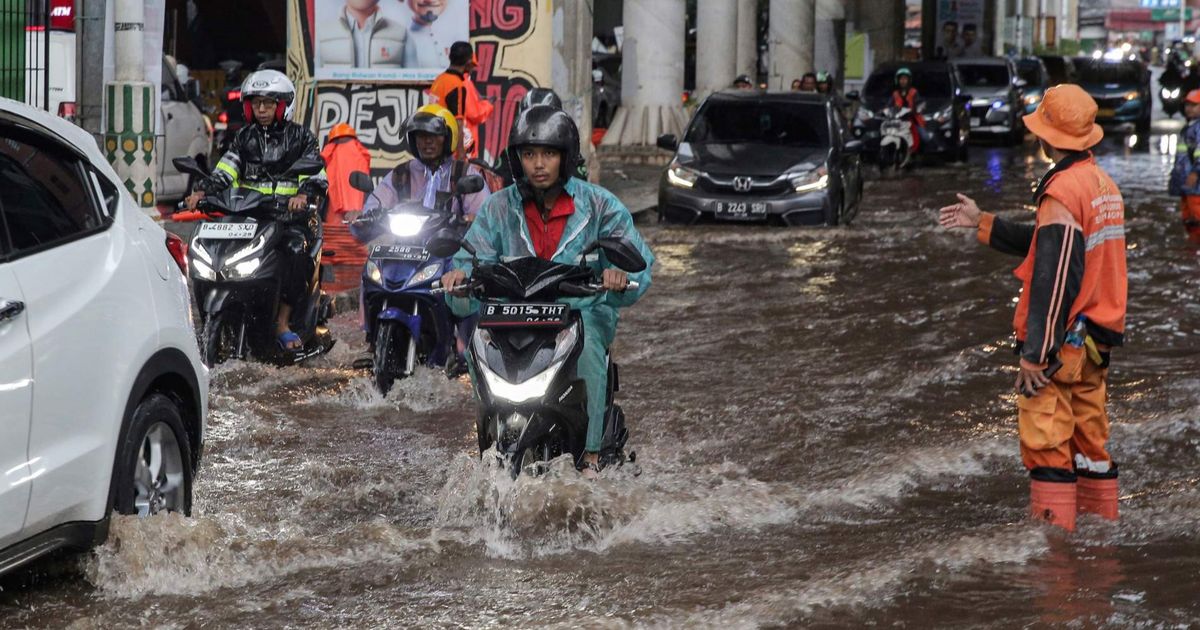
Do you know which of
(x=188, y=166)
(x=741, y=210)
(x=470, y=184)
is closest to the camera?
(x=470, y=184)

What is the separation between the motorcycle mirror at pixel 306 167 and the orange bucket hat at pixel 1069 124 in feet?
15.0

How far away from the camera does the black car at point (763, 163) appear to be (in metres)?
18.5

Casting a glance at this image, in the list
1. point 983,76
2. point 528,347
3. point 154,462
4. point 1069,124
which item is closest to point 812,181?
point 1069,124

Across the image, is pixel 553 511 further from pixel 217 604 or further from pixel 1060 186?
pixel 1060 186

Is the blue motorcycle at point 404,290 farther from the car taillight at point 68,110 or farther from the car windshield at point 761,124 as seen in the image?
the car windshield at point 761,124

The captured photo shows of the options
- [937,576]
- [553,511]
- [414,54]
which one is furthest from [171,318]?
[414,54]

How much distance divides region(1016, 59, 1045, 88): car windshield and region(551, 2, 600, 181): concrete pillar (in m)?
19.6

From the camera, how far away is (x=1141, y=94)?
41.8m

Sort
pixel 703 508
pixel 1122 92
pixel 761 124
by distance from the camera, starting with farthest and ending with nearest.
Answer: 1. pixel 1122 92
2. pixel 761 124
3. pixel 703 508

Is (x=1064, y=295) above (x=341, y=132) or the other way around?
the other way around

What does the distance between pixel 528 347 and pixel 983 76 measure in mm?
31947

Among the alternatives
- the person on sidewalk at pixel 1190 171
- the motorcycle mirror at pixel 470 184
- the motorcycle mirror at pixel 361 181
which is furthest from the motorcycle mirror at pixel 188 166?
the person on sidewalk at pixel 1190 171

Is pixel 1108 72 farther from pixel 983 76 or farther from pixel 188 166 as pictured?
pixel 188 166

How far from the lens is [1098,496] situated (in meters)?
6.73
